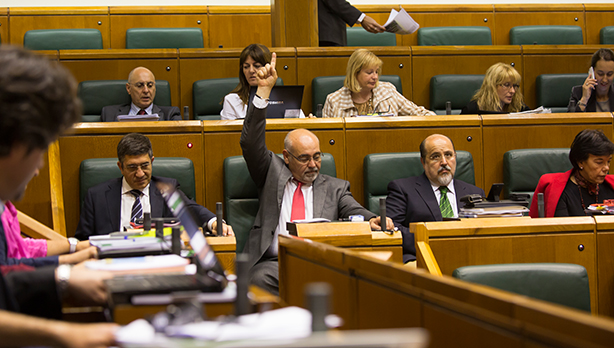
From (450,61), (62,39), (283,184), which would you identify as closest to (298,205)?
(283,184)

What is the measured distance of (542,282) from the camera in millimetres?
1471

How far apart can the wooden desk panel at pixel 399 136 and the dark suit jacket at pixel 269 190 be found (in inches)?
11.0

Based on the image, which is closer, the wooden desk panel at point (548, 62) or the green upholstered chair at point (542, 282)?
the green upholstered chair at point (542, 282)

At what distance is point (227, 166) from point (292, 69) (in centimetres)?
119

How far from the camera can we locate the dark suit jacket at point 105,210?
7.83 ft

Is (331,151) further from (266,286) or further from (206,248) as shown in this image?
(206,248)

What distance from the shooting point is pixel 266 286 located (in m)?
2.25

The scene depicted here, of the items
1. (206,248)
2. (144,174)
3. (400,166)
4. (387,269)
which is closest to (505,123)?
(400,166)

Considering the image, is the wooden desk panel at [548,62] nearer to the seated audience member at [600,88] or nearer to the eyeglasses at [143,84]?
the seated audience member at [600,88]

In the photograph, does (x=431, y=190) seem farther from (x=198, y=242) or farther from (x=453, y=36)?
(x=453, y=36)

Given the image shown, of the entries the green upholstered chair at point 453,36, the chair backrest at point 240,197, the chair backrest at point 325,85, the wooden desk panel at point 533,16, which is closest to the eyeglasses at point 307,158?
the chair backrest at point 240,197

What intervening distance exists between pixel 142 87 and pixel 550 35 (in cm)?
321

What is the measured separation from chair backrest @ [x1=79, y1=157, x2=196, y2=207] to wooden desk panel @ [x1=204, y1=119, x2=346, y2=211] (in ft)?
0.47

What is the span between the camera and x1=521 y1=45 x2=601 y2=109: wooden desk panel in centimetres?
387
